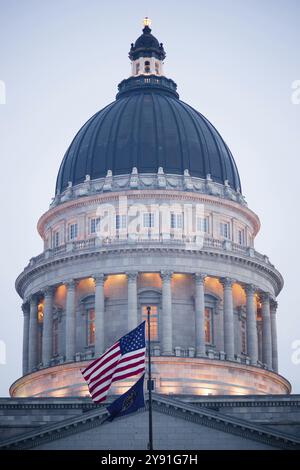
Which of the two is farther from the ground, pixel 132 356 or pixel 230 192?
pixel 230 192

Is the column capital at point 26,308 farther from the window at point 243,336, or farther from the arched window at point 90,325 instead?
the window at point 243,336

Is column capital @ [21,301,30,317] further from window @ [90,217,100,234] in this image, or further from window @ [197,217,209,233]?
window @ [197,217,209,233]

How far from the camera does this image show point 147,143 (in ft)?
332

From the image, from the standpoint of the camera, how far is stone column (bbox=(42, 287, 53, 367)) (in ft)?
318

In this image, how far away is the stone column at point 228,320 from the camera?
311ft

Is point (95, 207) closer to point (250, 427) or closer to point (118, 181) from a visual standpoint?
point (118, 181)

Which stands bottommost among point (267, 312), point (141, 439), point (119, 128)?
point (141, 439)

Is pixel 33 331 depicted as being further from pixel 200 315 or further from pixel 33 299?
pixel 200 315

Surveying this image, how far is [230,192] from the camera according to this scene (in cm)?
10312

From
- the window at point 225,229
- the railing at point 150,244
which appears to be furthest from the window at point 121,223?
the window at point 225,229

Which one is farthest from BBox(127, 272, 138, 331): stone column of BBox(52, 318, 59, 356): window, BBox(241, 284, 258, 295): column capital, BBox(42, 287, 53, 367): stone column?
BBox(241, 284, 258, 295): column capital

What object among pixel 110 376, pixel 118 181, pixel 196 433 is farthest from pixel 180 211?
pixel 110 376

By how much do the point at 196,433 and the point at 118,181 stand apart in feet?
94.5

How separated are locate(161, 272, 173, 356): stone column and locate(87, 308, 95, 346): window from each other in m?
5.97
